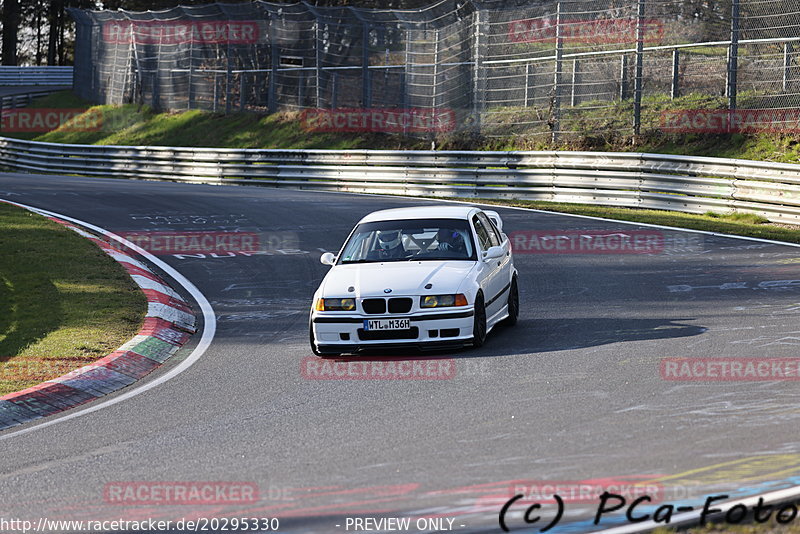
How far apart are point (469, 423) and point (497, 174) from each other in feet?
60.9

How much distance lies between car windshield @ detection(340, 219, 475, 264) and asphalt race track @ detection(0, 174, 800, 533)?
3.20 feet

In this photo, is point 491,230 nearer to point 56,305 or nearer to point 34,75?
point 56,305

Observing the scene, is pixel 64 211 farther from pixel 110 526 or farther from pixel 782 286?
pixel 110 526

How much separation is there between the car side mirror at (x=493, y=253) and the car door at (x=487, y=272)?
0.04 m

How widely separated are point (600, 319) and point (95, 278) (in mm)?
6970

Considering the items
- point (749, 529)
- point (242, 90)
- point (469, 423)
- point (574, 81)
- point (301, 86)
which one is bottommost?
point (469, 423)

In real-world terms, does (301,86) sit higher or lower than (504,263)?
higher

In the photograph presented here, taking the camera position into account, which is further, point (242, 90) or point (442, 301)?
point (242, 90)

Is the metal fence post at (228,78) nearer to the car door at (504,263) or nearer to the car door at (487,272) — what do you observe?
the car door at (504,263)

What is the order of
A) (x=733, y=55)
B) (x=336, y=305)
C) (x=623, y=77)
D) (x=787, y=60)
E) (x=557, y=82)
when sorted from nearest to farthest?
(x=336, y=305), (x=787, y=60), (x=733, y=55), (x=623, y=77), (x=557, y=82)

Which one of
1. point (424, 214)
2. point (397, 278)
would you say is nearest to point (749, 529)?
point (397, 278)

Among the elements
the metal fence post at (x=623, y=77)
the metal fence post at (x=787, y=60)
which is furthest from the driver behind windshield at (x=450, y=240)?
the metal fence post at (x=623, y=77)

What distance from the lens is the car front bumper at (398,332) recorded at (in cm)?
1021

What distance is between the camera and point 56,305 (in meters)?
13.5
